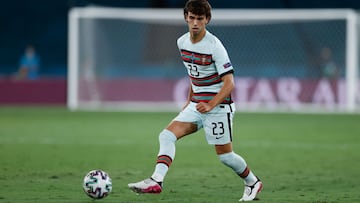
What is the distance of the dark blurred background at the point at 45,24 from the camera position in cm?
3681

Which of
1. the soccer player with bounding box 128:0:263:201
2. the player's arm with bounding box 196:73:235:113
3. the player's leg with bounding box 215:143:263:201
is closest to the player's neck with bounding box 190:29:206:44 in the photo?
the soccer player with bounding box 128:0:263:201

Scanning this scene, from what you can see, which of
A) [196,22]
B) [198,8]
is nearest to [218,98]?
[196,22]

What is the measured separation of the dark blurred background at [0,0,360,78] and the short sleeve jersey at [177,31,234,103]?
27774 millimetres

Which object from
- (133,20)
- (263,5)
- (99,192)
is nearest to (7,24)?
(263,5)

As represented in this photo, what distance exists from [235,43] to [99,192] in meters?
18.5

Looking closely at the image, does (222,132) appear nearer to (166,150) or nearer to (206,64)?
(166,150)

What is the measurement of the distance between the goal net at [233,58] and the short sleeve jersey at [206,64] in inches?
683

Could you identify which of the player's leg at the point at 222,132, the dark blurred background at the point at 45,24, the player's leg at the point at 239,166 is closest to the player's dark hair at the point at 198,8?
the player's leg at the point at 222,132

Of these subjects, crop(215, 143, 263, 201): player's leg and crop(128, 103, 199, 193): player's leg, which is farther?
crop(215, 143, 263, 201): player's leg

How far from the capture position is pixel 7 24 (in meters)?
39.5

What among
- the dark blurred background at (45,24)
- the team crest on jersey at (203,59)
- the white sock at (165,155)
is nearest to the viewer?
the white sock at (165,155)

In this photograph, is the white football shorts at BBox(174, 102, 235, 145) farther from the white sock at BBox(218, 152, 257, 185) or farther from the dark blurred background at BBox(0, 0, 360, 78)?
the dark blurred background at BBox(0, 0, 360, 78)

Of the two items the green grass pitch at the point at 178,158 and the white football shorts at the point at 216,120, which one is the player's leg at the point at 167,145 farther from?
the green grass pitch at the point at 178,158

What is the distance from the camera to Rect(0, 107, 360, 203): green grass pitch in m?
9.20
